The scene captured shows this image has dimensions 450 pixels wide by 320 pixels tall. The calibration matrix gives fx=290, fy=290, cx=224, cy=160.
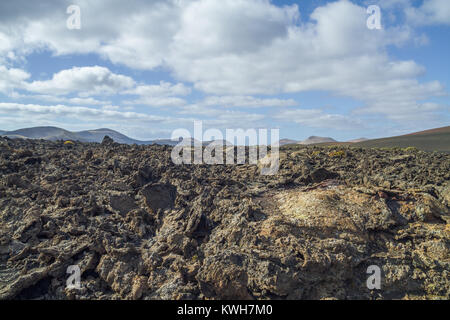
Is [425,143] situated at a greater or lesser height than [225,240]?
greater

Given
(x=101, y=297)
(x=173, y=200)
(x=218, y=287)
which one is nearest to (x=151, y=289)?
(x=101, y=297)

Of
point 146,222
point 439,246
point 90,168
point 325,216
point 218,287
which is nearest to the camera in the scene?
point 218,287

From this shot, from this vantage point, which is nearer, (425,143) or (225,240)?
(225,240)

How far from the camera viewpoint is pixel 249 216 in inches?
301

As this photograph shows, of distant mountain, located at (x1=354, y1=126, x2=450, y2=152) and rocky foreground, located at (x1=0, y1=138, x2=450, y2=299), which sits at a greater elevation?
distant mountain, located at (x1=354, y1=126, x2=450, y2=152)

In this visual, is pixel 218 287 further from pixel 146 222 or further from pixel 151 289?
pixel 146 222

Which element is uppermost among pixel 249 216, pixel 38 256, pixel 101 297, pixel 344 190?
pixel 344 190

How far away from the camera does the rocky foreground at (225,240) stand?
600cm

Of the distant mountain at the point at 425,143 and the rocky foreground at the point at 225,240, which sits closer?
the rocky foreground at the point at 225,240

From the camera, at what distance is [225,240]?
23.1 ft

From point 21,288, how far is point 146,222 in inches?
124

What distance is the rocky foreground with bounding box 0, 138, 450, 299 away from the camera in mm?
6004

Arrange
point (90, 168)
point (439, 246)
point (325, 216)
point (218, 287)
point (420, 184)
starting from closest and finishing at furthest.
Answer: point (218, 287), point (439, 246), point (325, 216), point (420, 184), point (90, 168)

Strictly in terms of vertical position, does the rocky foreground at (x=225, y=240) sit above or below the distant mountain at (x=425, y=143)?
below
